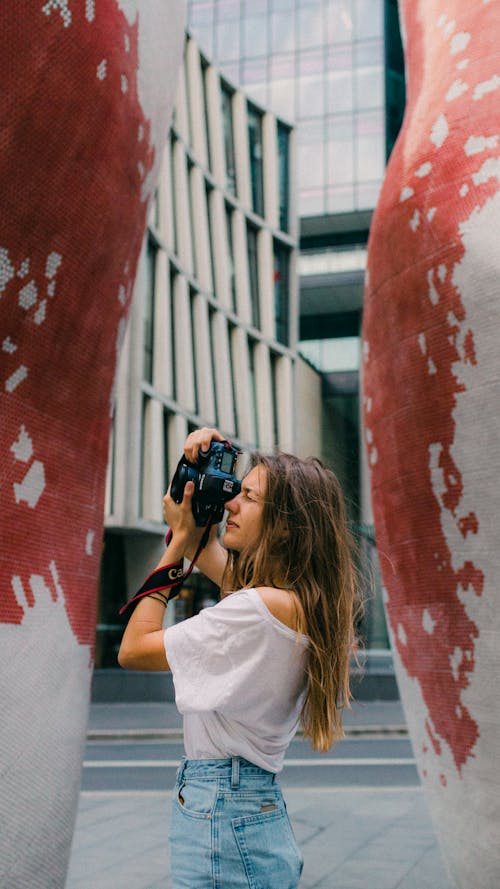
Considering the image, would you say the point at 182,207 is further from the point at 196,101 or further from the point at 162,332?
the point at 162,332

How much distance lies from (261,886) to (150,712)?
15372 mm

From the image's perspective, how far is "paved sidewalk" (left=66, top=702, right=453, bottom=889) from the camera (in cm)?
574

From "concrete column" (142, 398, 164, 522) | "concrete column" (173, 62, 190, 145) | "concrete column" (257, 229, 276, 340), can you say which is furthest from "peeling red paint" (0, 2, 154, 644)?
"concrete column" (257, 229, 276, 340)

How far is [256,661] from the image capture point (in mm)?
2094

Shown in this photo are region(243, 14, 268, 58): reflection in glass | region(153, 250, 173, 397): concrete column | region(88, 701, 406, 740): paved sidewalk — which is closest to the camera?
region(88, 701, 406, 740): paved sidewalk

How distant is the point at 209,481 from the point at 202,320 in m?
26.5

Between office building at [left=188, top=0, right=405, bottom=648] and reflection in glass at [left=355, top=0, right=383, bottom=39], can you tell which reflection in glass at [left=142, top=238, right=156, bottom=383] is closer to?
office building at [left=188, top=0, right=405, bottom=648]

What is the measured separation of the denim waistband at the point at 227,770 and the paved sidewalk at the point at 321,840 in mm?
1899

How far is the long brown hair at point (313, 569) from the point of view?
87.0 inches

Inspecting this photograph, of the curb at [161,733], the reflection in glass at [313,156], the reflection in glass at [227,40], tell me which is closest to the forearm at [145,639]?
the curb at [161,733]

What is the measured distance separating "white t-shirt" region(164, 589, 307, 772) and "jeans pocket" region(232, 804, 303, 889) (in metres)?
0.13

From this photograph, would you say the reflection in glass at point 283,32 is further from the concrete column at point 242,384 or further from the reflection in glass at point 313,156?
the concrete column at point 242,384

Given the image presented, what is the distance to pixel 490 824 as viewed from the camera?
4203 millimetres

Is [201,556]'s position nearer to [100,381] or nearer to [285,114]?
[100,381]
